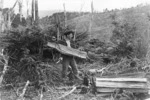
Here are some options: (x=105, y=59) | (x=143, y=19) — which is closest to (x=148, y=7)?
(x=143, y=19)

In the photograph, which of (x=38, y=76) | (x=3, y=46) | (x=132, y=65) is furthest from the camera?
(x=132, y=65)

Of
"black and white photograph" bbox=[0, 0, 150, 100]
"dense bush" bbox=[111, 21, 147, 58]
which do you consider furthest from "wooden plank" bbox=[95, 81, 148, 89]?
"dense bush" bbox=[111, 21, 147, 58]

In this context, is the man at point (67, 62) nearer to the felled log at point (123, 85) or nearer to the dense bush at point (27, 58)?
the dense bush at point (27, 58)

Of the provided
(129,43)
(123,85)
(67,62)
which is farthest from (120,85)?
(129,43)

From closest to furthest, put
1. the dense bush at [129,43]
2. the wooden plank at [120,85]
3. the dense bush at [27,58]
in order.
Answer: the wooden plank at [120,85]
the dense bush at [27,58]
the dense bush at [129,43]

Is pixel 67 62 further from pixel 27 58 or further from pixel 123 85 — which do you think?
pixel 123 85

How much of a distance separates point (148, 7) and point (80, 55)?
21880mm

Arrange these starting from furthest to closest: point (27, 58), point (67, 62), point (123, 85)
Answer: point (67, 62), point (27, 58), point (123, 85)

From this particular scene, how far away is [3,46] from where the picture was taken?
307 inches

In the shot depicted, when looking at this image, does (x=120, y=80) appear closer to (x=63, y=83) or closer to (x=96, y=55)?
(x=63, y=83)

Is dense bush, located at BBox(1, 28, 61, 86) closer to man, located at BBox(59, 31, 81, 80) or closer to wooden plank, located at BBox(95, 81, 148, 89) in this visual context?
man, located at BBox(59, 31, 81, 80)

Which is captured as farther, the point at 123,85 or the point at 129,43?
the point at 129,43

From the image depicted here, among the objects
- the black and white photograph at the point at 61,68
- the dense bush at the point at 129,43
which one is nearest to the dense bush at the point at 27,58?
the black and white photograph at the point at 61,68

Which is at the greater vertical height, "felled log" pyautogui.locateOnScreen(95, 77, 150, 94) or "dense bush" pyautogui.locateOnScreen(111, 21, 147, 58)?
"dense bush" pyautogui.locateOnScreen(111, 21, 147, 58)
